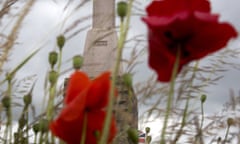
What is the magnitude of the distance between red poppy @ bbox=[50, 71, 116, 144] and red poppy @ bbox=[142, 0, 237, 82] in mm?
55

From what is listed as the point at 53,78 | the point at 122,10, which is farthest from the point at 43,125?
the point at 122,10

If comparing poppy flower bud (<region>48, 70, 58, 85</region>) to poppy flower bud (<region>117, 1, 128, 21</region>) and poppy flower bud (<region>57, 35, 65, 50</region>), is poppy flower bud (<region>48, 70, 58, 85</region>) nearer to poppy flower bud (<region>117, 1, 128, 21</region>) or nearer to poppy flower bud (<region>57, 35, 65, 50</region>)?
poppy flower bud (<region>57, 35, 65, 50</region>)

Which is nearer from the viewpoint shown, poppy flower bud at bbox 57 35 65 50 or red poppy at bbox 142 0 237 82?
red poppy at bbox 142 0 237 82

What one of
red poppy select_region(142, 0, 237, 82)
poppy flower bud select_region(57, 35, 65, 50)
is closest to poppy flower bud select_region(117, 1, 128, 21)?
red poppy select_region(142, 0, 237, 82)

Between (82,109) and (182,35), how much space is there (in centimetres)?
11

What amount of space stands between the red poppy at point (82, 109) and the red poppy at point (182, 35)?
0.18 ft

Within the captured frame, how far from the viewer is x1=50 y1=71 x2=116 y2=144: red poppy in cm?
45

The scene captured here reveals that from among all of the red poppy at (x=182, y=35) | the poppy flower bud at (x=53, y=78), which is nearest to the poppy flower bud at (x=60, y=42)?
the poppy flower bud at (x=53, y=78)

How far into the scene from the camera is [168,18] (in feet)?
1.41

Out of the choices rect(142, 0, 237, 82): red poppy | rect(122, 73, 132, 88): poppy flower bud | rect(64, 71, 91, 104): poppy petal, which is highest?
rect(142, 0, 237, 82): red poppy

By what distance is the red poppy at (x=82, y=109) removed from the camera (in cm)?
45

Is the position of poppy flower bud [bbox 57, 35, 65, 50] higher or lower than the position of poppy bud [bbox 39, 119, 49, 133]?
higher

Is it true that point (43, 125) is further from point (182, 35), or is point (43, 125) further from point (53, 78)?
point (182, 35)

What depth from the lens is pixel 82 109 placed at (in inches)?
18.3
